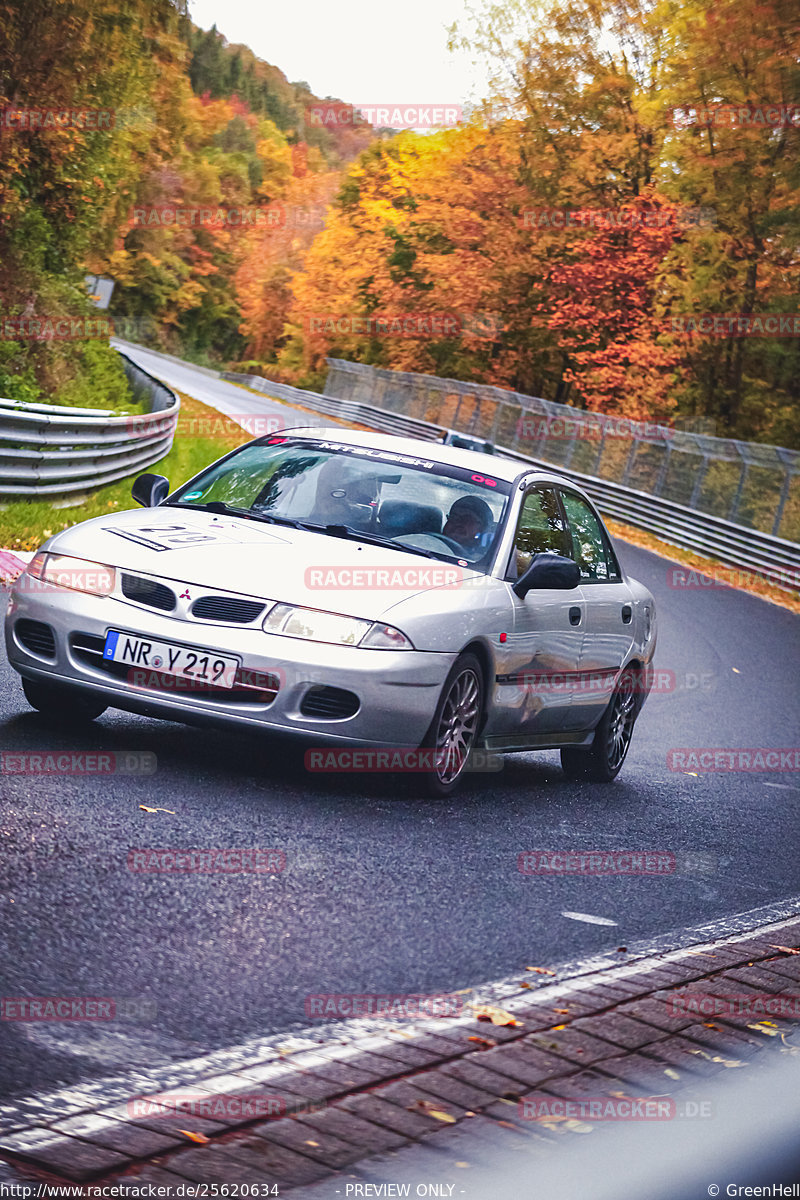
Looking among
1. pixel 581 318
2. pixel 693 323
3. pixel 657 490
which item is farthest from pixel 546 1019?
pixel 581 318

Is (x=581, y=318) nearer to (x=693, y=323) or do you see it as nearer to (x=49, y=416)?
(x=693, y=323)

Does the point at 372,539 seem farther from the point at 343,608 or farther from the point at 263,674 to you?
the point at 263,674

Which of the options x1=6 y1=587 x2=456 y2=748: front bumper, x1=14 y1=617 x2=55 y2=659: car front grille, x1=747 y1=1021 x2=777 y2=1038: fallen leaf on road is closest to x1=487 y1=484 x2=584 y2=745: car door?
x1=6 y1=587 x2=456 y2=748: front bumper

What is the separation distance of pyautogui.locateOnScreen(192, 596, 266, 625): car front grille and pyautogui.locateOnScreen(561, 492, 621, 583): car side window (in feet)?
8.72

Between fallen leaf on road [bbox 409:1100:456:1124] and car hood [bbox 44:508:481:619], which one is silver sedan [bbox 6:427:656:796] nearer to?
car hood [bbox 44:508:481:619]

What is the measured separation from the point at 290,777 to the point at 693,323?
40.2 m

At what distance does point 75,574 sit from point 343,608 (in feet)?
4.02

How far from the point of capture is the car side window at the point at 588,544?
28.8 feet

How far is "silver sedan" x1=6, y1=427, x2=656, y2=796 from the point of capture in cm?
650

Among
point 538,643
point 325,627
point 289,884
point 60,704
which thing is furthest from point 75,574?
point 538,643

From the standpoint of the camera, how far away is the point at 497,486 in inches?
317

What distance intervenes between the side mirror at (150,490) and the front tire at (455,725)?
6.29 ft

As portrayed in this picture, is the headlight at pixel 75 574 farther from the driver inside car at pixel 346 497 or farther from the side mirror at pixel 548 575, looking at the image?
the side mirror at pixel 548 575

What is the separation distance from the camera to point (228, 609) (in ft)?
21.5
